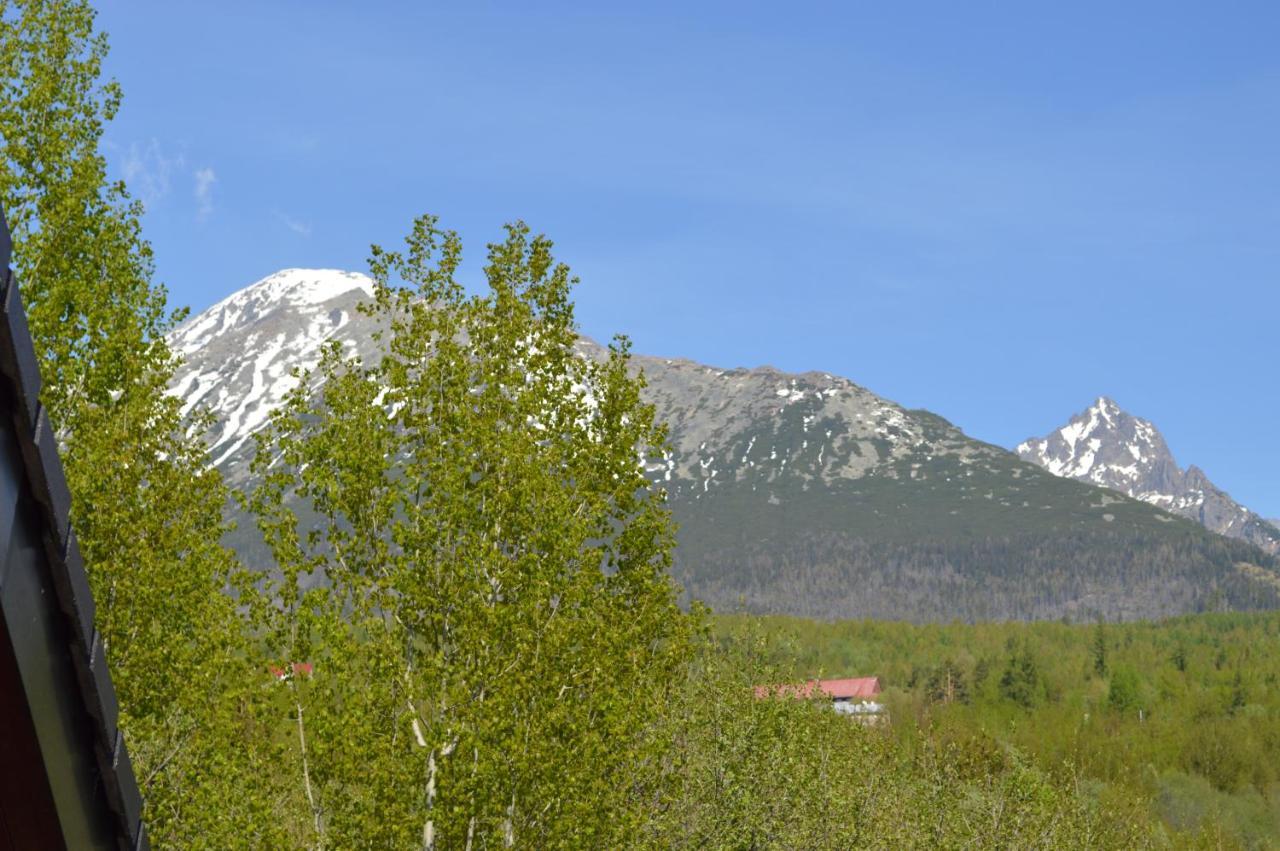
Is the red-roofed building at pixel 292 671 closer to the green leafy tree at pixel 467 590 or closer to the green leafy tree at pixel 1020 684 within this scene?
the green leafy tree at pixel 467 590

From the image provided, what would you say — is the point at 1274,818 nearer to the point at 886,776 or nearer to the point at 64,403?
the point at 886,776

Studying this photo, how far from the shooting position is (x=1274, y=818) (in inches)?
4646

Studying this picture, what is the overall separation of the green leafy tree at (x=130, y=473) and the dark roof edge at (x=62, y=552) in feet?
55.2

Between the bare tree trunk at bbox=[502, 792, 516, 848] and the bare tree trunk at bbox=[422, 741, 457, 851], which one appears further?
the bare tree trunk at bbox=[502, 792, 516, 848]

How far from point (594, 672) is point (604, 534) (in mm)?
4703

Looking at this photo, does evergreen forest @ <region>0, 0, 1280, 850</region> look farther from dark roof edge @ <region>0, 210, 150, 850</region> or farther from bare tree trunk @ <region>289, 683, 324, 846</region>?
dark roof edge @ <region>0, 210, 150, 850</region>

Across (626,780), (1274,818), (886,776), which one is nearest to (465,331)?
(626,780)

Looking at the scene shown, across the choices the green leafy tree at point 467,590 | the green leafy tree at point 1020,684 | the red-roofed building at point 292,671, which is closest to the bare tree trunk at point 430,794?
the green leafy tree at point 467,590

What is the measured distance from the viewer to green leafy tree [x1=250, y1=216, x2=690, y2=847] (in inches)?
852

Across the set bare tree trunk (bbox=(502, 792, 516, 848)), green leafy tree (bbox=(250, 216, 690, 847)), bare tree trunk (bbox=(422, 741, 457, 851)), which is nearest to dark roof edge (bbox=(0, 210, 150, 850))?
green leafy tree (bbox=(250, 216, 690, 847))

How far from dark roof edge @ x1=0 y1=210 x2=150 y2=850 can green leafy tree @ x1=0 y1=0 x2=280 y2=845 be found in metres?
16.8

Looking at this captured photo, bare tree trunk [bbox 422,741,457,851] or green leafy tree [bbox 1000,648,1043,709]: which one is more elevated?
bare tree trunk [bbox 422,741,457,851]

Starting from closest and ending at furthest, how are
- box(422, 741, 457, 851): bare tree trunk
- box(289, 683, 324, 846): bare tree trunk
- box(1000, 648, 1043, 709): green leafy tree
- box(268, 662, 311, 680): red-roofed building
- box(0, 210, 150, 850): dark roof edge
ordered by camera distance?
box(0, 210, 150, 850): dark roof edge
box(289, 683, 324, 846): bare tree trunk
box(268, 662, 311, 680): red-roofed building
box(422, 741, 457, 851): bare tree trunk
box(1000, 648, 1043, 709): green leafy tree

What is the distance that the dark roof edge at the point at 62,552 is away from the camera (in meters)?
3.97
